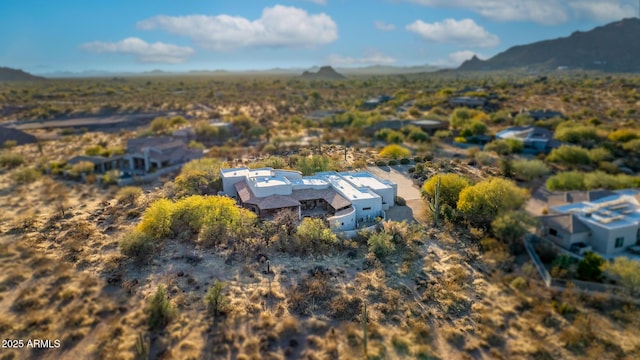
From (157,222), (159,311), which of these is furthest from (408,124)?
(159,311)

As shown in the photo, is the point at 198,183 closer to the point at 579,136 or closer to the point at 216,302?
the point at 216,302

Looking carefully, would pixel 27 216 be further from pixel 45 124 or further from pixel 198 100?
pixel 198 100

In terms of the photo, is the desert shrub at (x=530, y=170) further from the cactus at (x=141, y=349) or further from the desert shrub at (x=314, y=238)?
the cactus at (x=141, y=349)

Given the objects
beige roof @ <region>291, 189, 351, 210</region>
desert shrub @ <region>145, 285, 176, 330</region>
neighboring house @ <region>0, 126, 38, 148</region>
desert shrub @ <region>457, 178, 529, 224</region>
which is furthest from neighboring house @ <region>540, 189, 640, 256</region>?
neighboring house @ <region>0, 126, 38, 148</region>

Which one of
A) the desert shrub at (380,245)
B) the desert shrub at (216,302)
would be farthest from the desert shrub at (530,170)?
the desert shrub at (216,302)

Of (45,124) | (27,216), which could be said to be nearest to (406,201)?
(27,216)
